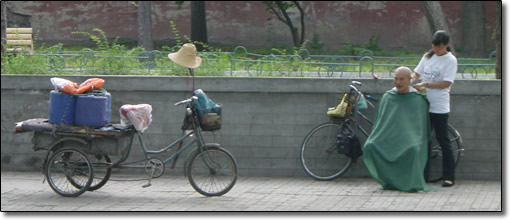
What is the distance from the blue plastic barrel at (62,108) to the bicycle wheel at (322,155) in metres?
2.89

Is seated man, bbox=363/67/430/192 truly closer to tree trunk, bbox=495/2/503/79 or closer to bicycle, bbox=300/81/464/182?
bicycle, bbox=300/81/464/182

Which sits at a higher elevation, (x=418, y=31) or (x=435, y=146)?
(x=418, y=31)

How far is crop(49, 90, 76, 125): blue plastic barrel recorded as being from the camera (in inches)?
326

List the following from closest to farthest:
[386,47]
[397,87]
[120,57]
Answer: [397,87] → [120,57] → [386,47]

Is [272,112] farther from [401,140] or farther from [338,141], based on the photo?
[401,140]

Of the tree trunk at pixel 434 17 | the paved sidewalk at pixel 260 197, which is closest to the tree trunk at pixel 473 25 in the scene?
the tree trunk at pixel 434 17

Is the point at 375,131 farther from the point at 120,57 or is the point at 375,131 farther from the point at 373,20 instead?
the point at 373,20

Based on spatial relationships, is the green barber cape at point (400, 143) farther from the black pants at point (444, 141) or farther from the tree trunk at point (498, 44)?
the tree trunk at point (498, 44)

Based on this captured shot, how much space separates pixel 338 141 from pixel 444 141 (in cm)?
123

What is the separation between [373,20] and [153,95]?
18.4 metres

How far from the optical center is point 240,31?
13625 mm

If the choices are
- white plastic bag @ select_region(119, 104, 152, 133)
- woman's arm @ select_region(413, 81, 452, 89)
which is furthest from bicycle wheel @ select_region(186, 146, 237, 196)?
woman's arm @ select_region(413, 81, 452, 89)

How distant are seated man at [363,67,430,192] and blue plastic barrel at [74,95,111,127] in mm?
2949

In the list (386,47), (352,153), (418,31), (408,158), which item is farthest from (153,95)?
(418,31)
